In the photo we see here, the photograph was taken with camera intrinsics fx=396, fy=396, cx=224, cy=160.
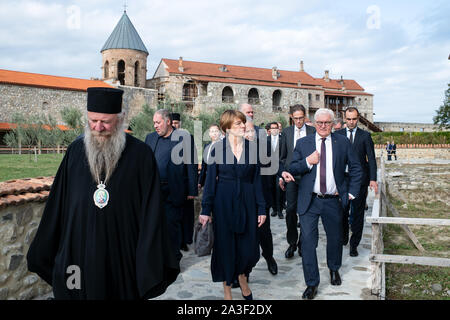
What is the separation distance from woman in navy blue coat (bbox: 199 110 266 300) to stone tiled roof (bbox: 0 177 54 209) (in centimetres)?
177

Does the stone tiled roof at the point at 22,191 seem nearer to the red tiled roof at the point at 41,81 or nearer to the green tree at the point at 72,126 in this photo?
the green tree at the point at 72,126

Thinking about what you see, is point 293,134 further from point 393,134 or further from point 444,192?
point 393,134

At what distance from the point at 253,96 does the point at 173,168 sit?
1938 inches

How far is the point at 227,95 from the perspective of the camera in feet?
170

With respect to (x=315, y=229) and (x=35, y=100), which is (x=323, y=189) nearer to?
(x=315, y=229)

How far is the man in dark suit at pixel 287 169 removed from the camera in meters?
5.93

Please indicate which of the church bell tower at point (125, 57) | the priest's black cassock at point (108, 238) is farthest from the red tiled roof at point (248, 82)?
the priest's black cassock at point (108, 238)

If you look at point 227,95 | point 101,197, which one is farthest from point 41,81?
point 101,197

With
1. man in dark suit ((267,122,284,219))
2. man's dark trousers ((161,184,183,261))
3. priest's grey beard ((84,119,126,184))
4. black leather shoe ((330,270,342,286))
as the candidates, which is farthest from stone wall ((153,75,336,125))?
priest's grey beard ((84,119,126,184))

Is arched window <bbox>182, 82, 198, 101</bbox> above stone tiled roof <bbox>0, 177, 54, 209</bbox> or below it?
above

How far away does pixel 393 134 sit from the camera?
43.7 meters

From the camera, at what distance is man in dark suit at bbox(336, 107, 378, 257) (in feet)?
20.0

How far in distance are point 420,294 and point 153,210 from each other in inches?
166

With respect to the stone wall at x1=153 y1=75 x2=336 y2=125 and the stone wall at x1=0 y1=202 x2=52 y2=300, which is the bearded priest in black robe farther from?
the stone wall at x1=153 y1=75 x2=336 y2=125
